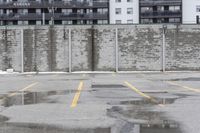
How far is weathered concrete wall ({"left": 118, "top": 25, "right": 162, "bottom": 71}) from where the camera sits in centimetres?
4775

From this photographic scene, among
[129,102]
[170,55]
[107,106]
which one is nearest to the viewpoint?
[107,106]

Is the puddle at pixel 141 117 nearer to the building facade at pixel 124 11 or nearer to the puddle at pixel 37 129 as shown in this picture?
the puddle at pixel 37 129

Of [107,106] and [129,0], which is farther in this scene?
[129,0]

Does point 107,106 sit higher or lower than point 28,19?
lower

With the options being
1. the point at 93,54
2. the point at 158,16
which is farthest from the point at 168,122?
the point at 158,16

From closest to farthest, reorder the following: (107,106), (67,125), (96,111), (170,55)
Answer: (67,125)
(96,111)
(107,106)
(170,55)

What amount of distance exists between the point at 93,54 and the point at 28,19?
38.8 m

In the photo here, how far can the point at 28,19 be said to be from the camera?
83.9 metres

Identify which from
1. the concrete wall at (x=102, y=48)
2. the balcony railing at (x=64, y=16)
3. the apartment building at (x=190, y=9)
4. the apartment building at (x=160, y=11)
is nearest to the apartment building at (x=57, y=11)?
the balcony railing at (x=64, y=16)

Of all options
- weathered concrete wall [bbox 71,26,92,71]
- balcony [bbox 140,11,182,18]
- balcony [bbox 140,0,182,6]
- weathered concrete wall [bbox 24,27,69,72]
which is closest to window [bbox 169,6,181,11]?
balcony [bbox 140,11,182,18]

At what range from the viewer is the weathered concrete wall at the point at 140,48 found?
47750 millimetres

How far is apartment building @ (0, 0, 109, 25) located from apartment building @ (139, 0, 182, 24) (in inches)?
270

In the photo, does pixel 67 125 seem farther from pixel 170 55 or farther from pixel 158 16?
pixel 158 16

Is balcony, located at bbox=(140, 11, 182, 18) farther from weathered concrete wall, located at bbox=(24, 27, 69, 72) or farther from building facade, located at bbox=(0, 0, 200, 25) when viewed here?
weathered concrete wall, located at bbox=(24, 27, 69, 72)
